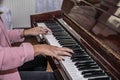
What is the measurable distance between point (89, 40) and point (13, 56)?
50 cm

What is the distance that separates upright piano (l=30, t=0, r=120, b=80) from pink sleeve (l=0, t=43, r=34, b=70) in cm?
21

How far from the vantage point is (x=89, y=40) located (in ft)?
5.08

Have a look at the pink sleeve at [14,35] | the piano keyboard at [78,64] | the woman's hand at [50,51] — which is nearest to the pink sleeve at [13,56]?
the woman's hand at [50,51]

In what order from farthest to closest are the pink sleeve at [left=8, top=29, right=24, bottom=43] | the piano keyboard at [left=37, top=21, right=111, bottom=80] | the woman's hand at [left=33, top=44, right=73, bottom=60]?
the pink sleeve at [left=8, top=29, right=24, bottom=43], the woman's hand at [left=33, top=44, right=73, bottom=60], the piano keyboard at [left=37, top=21, right=111, bottom=80]

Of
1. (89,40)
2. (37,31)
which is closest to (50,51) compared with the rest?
(89,40)

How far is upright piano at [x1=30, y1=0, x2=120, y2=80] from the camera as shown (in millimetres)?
1246

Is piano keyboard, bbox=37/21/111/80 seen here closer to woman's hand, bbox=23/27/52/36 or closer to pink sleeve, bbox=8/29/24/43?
woman's hand, bbox=23/27/52/36

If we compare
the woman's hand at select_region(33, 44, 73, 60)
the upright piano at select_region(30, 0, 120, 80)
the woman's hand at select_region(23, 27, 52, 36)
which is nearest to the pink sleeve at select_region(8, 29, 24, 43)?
Answer: the woman's hand at select_region(23, 27, 52, 36)

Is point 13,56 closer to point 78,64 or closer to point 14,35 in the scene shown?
point 78,64

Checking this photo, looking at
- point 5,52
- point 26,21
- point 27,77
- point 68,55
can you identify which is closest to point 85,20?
point 68,55

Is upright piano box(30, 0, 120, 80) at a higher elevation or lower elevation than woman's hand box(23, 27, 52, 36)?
higher

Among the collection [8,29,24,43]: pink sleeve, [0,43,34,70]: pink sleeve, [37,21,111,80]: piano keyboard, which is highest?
[0,43,34,70]: pink sleeve

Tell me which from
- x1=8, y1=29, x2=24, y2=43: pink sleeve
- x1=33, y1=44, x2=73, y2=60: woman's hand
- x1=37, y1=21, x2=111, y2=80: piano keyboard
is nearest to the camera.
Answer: x1=37, y1=21, x2=111, y2=80: piano keyboard

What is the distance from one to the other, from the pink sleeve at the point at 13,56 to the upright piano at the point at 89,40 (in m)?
0.21
